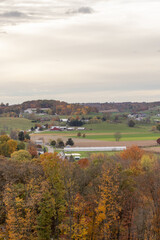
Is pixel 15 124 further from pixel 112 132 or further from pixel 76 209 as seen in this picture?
pixel 76 209

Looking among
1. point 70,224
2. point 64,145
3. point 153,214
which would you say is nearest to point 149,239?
point 153,214

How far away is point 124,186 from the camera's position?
94.4 ft

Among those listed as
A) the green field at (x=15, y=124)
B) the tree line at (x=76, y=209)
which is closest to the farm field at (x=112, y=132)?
the green field at (x=15, y=124)

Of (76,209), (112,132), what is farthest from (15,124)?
(76,209)

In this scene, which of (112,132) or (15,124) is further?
(15,124)

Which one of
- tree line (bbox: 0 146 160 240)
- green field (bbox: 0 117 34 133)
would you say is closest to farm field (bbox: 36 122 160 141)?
green field (bbox: 0 117 34 133)

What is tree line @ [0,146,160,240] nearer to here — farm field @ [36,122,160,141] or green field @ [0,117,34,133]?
farm field @ [36,122,160,141]

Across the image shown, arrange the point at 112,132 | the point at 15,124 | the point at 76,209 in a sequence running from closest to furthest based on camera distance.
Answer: the point at 76,209
the point at 112,132
the point at 15,124

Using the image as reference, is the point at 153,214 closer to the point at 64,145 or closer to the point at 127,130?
the point at 64,145

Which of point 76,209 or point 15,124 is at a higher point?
point 15,124

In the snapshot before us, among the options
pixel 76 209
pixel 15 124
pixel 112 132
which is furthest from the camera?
pixel 15 124

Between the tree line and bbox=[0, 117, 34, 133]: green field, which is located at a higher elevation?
bbox=[0, 117, 34, 133]: green field

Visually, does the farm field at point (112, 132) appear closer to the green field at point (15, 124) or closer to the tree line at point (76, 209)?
the green field at point (15, 124)

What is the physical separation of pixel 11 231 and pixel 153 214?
1291 cm
